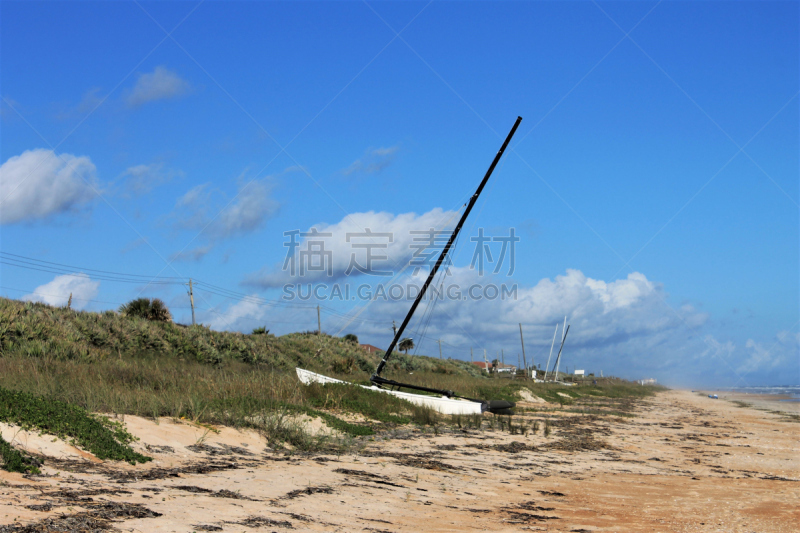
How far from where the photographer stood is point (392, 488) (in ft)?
28.1

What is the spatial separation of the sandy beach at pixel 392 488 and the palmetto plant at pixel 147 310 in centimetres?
2281

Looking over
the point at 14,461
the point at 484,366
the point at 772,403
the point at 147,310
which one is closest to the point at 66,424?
the point at 14,461

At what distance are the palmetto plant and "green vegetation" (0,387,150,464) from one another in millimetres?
25050

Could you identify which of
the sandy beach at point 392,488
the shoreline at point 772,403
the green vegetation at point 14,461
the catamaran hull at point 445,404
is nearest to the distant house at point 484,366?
the shoreline at point 772,403

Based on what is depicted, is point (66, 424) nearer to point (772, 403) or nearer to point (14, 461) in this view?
point (14, 461)

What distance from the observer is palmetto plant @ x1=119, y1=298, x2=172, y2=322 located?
32594mm

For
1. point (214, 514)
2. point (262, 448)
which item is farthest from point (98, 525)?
point (262, 448)

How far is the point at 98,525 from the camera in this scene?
4926mm

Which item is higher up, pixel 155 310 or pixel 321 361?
pixel 155 310

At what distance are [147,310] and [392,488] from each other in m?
27.9

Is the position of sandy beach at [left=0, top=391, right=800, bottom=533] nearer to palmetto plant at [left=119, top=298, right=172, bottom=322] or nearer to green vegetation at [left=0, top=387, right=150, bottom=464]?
green vegetation at [left=0, top=387, right=150, bottom=464]

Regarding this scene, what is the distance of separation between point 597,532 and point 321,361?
106 ft

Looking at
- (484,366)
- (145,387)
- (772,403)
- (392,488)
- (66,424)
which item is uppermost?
(484,366)

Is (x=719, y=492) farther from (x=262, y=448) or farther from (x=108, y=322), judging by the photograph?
(x=108, y=322)
